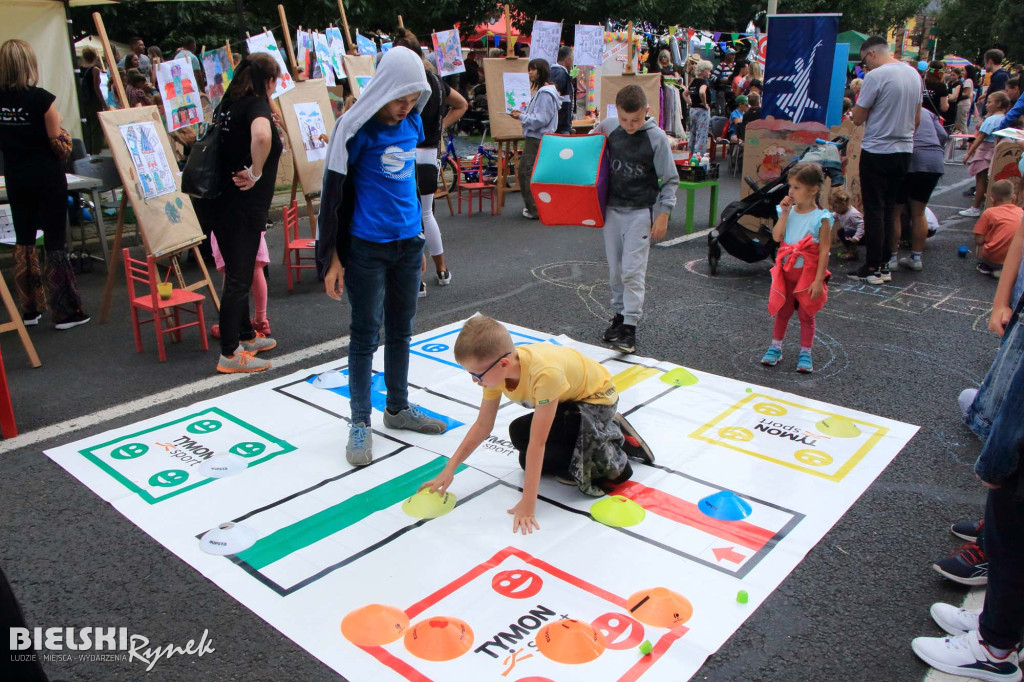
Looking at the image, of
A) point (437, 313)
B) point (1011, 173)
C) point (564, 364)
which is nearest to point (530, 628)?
point (564, 364)

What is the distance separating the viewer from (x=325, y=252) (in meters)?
3.48

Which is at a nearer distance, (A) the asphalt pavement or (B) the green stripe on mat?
(A) the asphalt pavement

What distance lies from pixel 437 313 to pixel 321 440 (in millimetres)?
2204

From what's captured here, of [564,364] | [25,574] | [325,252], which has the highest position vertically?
[325,252]

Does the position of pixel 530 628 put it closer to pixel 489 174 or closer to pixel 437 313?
pixel 437 313

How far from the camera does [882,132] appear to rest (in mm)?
6340

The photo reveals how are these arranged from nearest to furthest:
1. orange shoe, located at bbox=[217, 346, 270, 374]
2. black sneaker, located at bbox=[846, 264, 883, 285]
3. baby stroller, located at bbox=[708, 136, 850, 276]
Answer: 1. orange shoe, located at bbox=[217, 346, 270, 374]
2. black sneaker, located at bbox=[846, 264, 883, 285]
3. baby stroller, located at bbox=[708, 136, 850, 276]

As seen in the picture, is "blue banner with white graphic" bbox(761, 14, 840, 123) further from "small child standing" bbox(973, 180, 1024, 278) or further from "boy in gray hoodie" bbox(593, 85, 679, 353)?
"boy in gray hoodie" bbox(593, 85, 679, 353)

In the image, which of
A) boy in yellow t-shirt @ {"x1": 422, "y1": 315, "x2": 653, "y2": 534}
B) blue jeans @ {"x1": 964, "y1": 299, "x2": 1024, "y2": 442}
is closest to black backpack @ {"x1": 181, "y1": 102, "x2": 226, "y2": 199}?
boy in yellow t-shirt @ {"x1": 422, "y1": 315, "x2": 653, "y2": 534}

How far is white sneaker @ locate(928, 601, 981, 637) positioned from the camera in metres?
2.55

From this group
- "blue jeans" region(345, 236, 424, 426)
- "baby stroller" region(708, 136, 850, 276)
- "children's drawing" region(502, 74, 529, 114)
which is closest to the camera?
"blue jeans" region(345, 236, 424, 426)

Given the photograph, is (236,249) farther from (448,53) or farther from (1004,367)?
(448,53)

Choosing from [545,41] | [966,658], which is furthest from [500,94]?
[966,658]

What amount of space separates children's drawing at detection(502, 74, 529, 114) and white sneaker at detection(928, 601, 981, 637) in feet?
27.2
